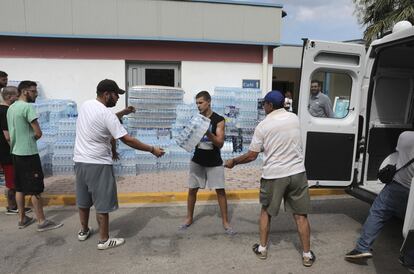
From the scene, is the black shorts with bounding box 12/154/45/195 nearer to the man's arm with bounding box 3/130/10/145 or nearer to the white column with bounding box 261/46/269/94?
the man's arm with bounding box 3/130/10/145

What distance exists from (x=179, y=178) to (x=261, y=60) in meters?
5.28

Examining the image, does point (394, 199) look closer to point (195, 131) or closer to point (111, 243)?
point (195, 131)

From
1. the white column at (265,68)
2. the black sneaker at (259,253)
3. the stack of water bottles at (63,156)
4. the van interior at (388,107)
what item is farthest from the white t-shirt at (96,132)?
the white column at (265,68)

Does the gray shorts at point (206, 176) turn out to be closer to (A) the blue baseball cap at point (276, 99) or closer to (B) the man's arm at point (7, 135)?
(A) the blue baseball cap at point (276, 99)

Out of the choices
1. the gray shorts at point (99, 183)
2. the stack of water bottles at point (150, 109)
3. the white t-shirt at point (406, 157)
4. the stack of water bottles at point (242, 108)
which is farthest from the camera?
the stack of water bottles at point (150, 109)

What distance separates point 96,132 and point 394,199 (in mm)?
3127

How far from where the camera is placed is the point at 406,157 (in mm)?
3641

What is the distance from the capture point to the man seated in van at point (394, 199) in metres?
3.60

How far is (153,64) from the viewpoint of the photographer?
10703 millimetres


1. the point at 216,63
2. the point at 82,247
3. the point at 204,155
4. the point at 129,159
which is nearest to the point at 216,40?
the point at 216,63

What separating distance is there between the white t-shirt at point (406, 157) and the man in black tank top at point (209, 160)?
1899mm

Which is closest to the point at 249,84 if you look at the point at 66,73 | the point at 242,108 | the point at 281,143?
the point at 242,108

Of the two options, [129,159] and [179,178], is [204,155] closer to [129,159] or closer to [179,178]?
[179,178]

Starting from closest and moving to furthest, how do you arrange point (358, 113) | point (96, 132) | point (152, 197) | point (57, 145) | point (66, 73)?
point (96, 132), point (358, 113), point (152, 197), point (57, 145), point (66, 73)
